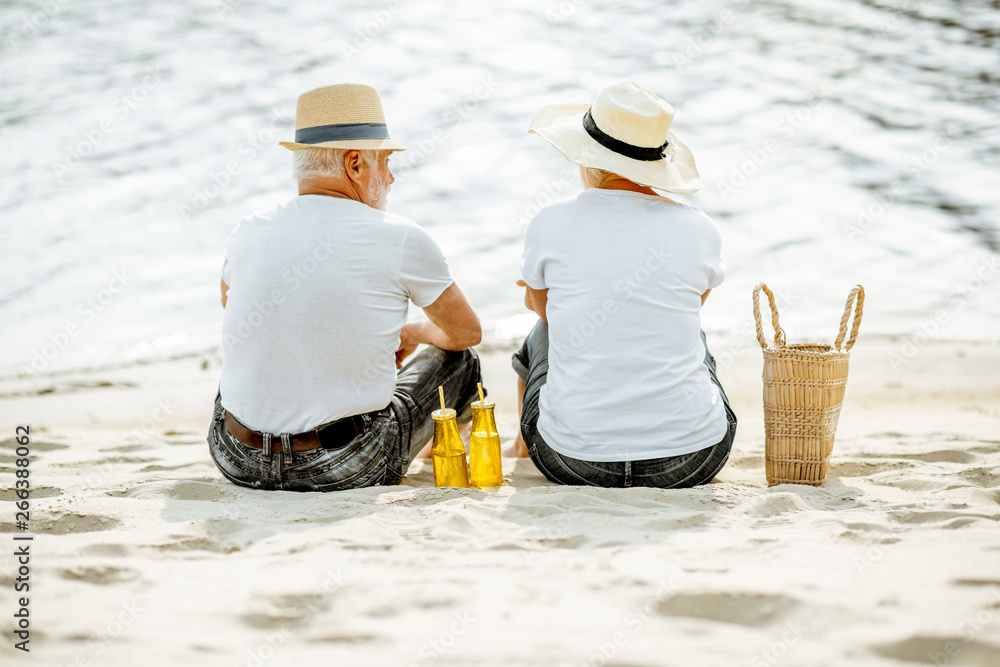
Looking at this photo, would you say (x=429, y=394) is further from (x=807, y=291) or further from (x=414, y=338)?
(x=807, y=291)

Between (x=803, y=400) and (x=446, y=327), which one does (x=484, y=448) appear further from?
(x=803, y=400)

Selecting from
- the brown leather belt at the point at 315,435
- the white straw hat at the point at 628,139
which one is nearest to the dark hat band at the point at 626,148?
the white straw hat at the point at 628,139

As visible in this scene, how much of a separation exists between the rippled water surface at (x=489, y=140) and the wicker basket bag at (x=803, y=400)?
5.60 ft

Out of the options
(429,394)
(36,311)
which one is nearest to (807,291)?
(429,394)

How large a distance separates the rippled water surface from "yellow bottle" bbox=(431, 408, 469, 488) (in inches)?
48.3

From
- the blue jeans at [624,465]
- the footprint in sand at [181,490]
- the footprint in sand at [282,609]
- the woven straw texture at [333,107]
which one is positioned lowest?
the footprint in sand at [181,490]

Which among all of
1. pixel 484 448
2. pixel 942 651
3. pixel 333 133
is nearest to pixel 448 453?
pixel 484 448

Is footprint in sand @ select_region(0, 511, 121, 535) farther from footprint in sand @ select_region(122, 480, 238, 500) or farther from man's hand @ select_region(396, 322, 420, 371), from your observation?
man's hand @ select_region(396, 322, 420, 371)

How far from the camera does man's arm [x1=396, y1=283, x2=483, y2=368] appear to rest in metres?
2.78

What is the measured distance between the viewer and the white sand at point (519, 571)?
5.32 ft

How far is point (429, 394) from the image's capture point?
3.01 m

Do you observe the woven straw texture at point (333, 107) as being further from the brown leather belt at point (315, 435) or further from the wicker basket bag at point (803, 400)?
the wicker basket bag at point (803, 400)

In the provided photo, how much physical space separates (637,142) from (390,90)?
32.5 ft

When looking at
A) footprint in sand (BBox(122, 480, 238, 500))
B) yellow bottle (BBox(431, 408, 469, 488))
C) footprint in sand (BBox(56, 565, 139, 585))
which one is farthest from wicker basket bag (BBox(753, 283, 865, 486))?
footprint in sand (BBox(56, 565, 139, 585))
